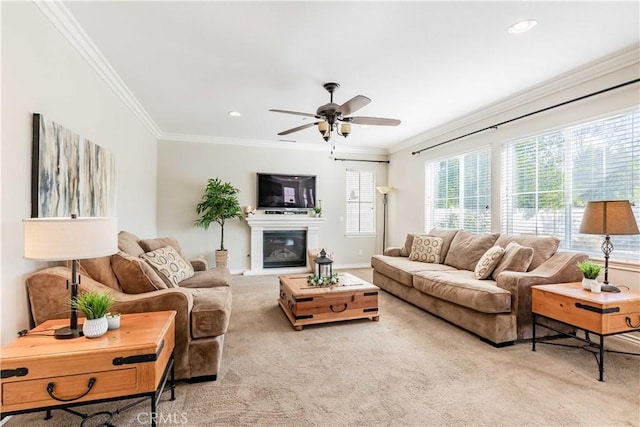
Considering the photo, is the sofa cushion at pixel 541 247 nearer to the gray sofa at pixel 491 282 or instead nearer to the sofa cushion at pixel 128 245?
the gray sofa at pixel 491 282

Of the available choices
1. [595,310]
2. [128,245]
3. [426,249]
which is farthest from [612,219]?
[128,245]

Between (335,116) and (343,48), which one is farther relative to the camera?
(335,116)

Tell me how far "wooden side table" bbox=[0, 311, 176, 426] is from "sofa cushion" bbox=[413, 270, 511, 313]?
8.95 ft

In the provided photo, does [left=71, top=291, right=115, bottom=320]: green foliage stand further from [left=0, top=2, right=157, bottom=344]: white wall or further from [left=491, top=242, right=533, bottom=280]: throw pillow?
[left=491, top=242, right=533, bottom=280]: throw pillow

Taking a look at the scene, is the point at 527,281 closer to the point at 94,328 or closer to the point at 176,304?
the point at 176,304

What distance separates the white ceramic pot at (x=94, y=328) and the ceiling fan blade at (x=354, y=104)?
8.18ft

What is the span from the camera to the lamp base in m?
1.57

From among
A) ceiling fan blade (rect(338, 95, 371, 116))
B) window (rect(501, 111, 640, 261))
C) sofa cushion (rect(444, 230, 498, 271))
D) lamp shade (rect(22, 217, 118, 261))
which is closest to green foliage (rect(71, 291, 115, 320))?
lamp shade (rect(22, 217, 118, 261))

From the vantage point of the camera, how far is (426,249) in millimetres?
4793

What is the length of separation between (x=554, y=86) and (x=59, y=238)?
464cm

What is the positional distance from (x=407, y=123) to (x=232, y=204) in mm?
3430

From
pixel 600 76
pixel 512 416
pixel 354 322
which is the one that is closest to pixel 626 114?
pixel 600 76

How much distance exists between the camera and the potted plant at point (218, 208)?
5.65m

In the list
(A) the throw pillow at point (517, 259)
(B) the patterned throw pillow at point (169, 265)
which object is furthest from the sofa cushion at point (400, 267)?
(B) the patterned throw pillow at point (169, 265)
